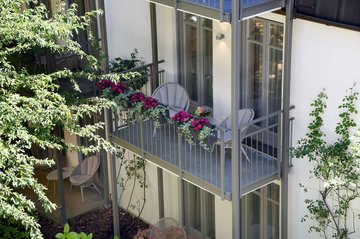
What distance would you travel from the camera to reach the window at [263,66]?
1113 cm

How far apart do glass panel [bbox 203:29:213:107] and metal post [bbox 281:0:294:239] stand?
197 cm

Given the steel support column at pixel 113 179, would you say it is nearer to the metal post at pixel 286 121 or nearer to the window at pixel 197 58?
the window at pixel 197 58

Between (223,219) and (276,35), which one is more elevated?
(276,35)

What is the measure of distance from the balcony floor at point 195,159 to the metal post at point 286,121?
0.21 m

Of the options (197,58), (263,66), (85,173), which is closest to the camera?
(263,66)

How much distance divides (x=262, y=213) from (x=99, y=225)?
4169 mm

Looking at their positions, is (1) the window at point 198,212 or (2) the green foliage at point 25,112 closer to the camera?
(2) the green foliage at point 25,112

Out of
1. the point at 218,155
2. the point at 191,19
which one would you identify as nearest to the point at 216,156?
the point at 218,155

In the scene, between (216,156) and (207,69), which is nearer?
(216,156)

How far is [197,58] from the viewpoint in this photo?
12758 millimetres

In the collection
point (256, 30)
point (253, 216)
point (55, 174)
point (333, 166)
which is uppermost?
point (256, 30)

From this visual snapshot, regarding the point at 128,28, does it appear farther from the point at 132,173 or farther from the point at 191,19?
the point at 132,173

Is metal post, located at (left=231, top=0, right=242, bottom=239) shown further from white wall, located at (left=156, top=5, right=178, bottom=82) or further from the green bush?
the green bush

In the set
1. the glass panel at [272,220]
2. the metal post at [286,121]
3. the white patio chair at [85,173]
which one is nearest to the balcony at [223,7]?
the metal post at [286,121]
